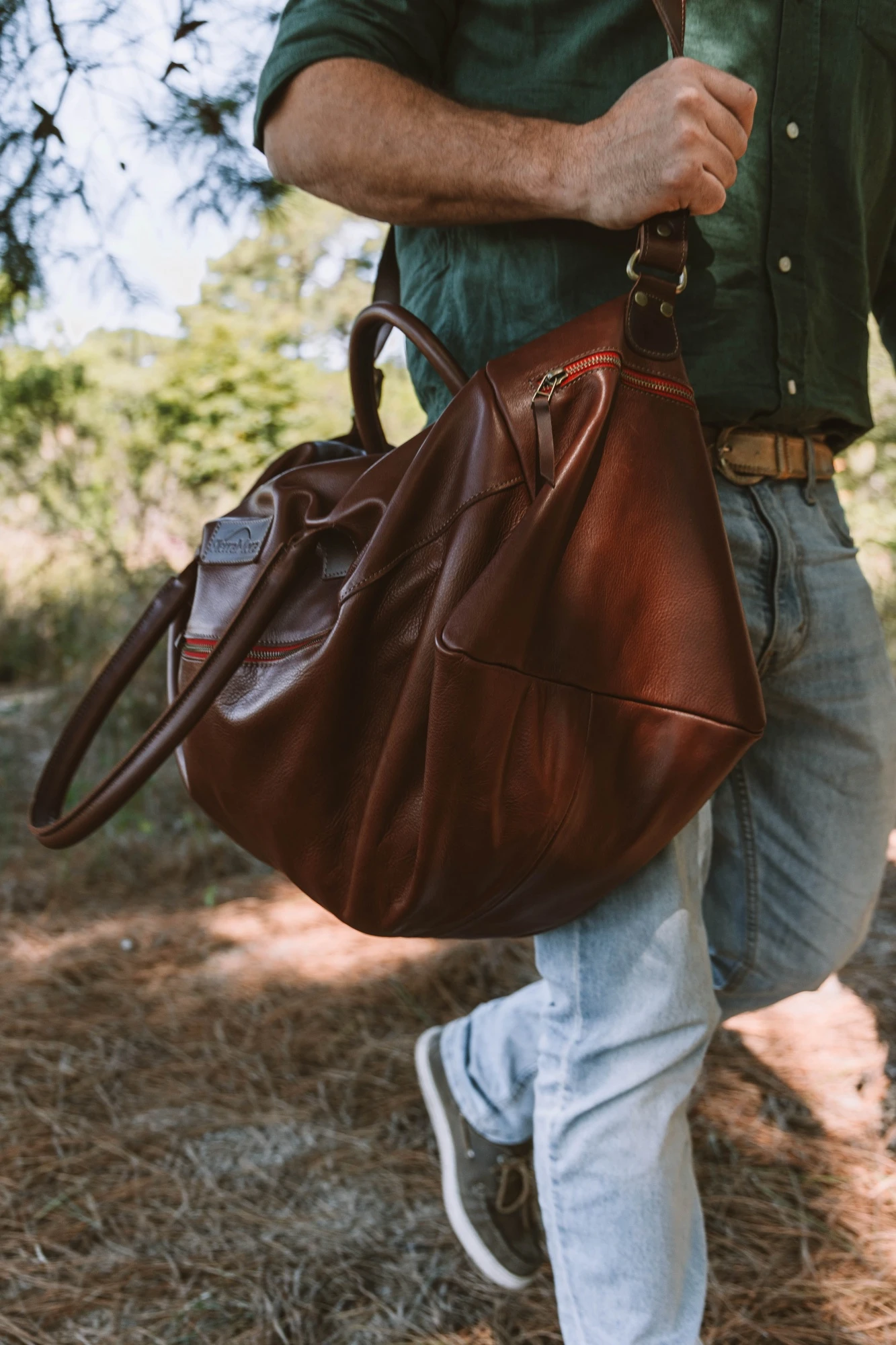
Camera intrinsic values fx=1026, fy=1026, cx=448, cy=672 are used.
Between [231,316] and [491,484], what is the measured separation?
8909 millimetres

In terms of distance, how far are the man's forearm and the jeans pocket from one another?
0.51m

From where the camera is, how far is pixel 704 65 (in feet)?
3.00

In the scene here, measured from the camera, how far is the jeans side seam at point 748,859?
1.32 meters

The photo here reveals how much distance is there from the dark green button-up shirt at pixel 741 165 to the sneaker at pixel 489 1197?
1.11m

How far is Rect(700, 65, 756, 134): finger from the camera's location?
35.9 inches

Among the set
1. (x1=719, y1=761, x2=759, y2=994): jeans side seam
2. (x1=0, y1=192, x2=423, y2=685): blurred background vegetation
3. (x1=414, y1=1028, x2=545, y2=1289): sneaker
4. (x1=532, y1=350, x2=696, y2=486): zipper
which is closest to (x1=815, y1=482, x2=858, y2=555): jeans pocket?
(x1=719, y1=761, x2=759, y2=994): jeans side seam

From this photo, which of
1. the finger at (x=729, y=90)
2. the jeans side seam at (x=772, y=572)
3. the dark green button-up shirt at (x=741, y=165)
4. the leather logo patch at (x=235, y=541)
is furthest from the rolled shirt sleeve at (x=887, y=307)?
the leather logo patch at (x=235, y=541)

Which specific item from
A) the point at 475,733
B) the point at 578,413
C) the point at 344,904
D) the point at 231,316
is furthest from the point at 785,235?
the point at 231,316

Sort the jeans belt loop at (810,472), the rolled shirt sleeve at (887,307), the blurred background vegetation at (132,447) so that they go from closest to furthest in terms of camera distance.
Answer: the jeans belt loop at (810,472) → the rolled shirt sleeve at (887,307) → the blurred background vegetation at (132,447)

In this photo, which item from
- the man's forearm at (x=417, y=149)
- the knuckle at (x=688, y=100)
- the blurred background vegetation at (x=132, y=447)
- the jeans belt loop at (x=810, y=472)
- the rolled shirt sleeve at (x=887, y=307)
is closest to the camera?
the knuckle at (x=688, y=100)

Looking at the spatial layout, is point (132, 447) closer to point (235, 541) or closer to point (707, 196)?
point (235, 541)

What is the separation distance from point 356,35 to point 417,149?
0.16 m

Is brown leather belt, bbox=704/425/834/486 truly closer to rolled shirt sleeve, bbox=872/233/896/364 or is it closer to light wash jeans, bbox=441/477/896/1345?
light wash jeans, bbox=441/477/896/1345

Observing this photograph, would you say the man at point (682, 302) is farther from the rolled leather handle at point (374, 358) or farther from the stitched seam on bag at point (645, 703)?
the stitched seam on bag at point (645, 703)
